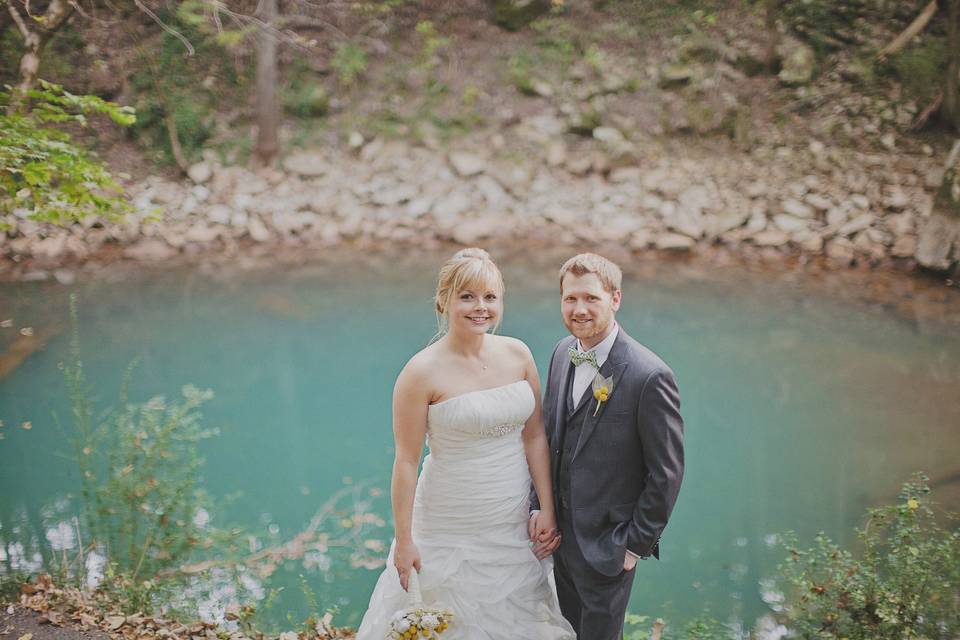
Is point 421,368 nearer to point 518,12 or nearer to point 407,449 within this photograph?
Answer: point 407,449

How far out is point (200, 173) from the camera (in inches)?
438

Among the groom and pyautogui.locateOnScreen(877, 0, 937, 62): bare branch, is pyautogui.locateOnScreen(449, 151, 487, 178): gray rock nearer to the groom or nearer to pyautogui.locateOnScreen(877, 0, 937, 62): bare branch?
pyautogui.locateOnScreen(877, 0, 937, 62): bare branch

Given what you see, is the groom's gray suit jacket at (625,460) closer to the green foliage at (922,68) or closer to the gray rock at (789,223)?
the gray rock at (789,223)

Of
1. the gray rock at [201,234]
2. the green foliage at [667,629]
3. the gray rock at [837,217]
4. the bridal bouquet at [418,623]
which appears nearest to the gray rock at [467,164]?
the gray rock at [201,234]

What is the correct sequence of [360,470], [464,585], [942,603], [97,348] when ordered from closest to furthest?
[464,585] → [942,603] → [360,470] → [97,348]

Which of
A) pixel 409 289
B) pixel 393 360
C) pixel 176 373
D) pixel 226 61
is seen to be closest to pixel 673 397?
pixel 393 360

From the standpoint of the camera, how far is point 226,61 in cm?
1292

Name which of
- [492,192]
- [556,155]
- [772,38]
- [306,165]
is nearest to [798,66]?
[772,38]

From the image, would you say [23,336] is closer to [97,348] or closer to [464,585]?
[97,348]

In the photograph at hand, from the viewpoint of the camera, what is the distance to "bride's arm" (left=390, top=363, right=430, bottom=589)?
2.50 meters

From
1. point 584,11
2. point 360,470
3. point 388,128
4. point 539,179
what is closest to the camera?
point 360,470

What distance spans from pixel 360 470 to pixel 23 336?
4508 mm

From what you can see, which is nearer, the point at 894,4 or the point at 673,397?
the point at 673,397

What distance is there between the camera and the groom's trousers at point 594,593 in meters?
2.51
